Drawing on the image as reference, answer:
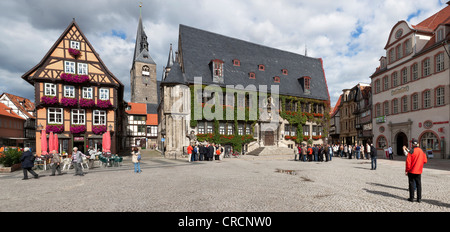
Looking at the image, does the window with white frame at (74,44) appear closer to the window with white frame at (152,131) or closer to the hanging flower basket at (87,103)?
the hanging flower basket at (87,103)

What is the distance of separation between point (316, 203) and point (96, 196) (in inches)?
257

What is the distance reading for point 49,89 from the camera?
78.3 ft

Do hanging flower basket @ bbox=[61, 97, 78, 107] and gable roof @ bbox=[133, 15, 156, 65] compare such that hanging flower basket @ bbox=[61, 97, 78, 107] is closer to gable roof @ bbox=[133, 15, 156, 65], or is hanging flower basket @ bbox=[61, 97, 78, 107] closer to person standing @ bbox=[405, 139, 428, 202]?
person standing @ bbox=[405, 139, 428, 202]

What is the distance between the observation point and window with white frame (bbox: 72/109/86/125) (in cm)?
2480

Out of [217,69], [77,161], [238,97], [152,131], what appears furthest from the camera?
[152,131]

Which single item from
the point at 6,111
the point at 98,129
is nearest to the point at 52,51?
the point at 98,129

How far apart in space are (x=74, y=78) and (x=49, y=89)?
8.75 ft

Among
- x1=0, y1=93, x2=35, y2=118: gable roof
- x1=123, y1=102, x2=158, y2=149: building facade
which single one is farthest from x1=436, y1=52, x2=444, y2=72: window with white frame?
x1=0, y1=93, x2=35, y2=118: gable roof

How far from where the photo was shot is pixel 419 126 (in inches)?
989

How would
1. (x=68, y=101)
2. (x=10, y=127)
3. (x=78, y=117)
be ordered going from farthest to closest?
(x=10, y=127) < (x=78, y=117) < (x=68, y=101)

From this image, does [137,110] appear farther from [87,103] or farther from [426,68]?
[426,68]

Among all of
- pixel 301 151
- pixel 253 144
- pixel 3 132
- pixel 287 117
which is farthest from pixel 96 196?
pixel 3 132

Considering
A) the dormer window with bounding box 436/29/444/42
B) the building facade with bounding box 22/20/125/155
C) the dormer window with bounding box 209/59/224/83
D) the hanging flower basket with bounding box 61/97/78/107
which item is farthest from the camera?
the dormer window with bounding box 209/59/224/83

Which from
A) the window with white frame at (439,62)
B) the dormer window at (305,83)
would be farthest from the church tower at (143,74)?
the window with white frame at (439,62)
